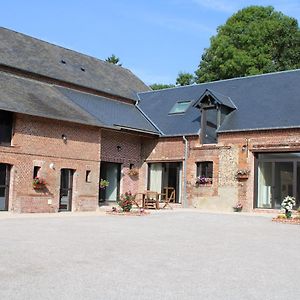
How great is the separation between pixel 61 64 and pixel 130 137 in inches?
227

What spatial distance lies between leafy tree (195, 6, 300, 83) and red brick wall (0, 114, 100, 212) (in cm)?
1680

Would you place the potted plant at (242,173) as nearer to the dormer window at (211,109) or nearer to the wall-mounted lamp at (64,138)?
the dormer window at (211,109)

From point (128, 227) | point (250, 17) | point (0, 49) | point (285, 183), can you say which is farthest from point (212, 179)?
point (250, 17)

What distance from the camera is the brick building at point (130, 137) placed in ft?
64.7

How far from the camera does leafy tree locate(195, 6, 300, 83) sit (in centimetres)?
3556

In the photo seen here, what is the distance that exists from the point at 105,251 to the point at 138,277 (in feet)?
7.61

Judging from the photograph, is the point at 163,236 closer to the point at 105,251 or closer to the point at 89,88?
the point at 105,251

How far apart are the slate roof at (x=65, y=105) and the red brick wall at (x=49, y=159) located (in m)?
0.48

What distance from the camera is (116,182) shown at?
82.9 feet

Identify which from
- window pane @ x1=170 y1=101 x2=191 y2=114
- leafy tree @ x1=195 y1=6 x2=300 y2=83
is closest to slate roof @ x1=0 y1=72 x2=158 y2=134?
window pane @ x1=170 y1=101 x2=191 y2=114

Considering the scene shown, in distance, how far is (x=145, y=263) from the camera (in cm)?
762

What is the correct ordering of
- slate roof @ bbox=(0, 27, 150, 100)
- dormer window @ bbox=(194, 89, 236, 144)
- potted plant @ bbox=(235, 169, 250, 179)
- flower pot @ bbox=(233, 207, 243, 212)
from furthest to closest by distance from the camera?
1. slate roof @ bbox=(0, 27, 150, 100)
2. dormer window @ bbox=(194, 89, 236, 144)
3. flower pot @ bbox=(233, 207, 243, 212)
4. potted plant @ bbox=(235, 169, 250, 179)

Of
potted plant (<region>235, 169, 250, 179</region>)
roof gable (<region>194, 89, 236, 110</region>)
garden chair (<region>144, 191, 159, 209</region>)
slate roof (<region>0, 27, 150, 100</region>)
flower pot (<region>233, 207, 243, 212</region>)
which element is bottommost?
flower pot (<region>233, 207, 243, 212</region>)

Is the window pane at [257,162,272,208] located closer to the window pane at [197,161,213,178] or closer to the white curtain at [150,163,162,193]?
the window pane at [197,161,213,178]
